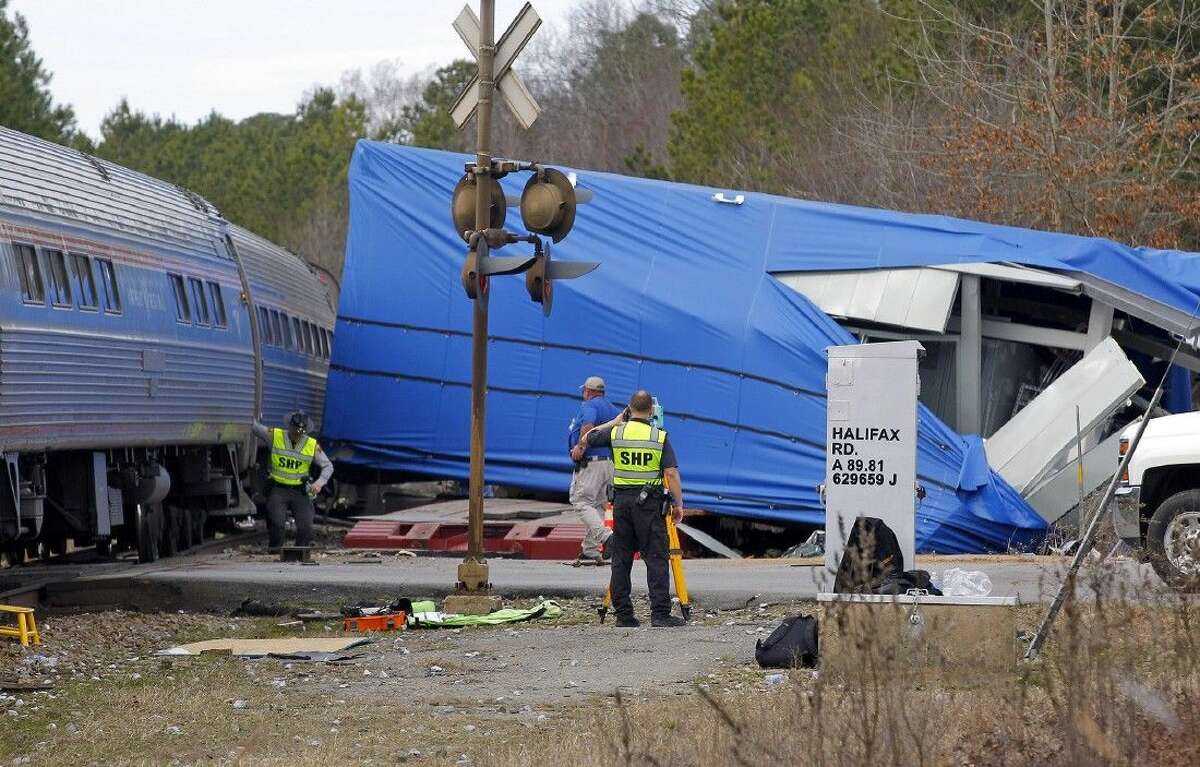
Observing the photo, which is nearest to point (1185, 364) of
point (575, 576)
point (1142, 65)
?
point (575, 576)

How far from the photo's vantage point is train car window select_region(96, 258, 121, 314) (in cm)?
1683

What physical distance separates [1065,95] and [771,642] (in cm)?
1973

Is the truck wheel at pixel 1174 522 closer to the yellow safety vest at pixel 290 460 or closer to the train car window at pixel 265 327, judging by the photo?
the yellow safety vest at pixel 290 460

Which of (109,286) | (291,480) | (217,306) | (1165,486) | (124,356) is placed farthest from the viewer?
(217,306)

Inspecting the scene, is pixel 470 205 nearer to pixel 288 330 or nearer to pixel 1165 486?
pixel 1165 486

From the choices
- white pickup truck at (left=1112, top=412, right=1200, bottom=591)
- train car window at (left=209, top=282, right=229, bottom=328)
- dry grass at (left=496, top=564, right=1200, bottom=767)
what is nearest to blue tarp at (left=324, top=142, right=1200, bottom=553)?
train car window at (left=209, top=282, right=229, bottom=328)

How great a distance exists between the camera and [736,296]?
2061 centimetres

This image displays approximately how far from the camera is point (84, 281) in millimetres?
16266

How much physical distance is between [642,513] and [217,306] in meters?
9.22

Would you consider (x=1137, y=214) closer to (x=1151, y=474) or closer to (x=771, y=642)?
(x=1151, y=474)

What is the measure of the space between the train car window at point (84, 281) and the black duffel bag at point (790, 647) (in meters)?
8.07

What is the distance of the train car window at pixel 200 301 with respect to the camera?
19.8 m

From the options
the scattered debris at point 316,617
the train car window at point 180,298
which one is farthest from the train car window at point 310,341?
the scattered debris at point 316,617

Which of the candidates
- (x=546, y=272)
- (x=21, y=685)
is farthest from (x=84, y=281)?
(x=21, y=685)
